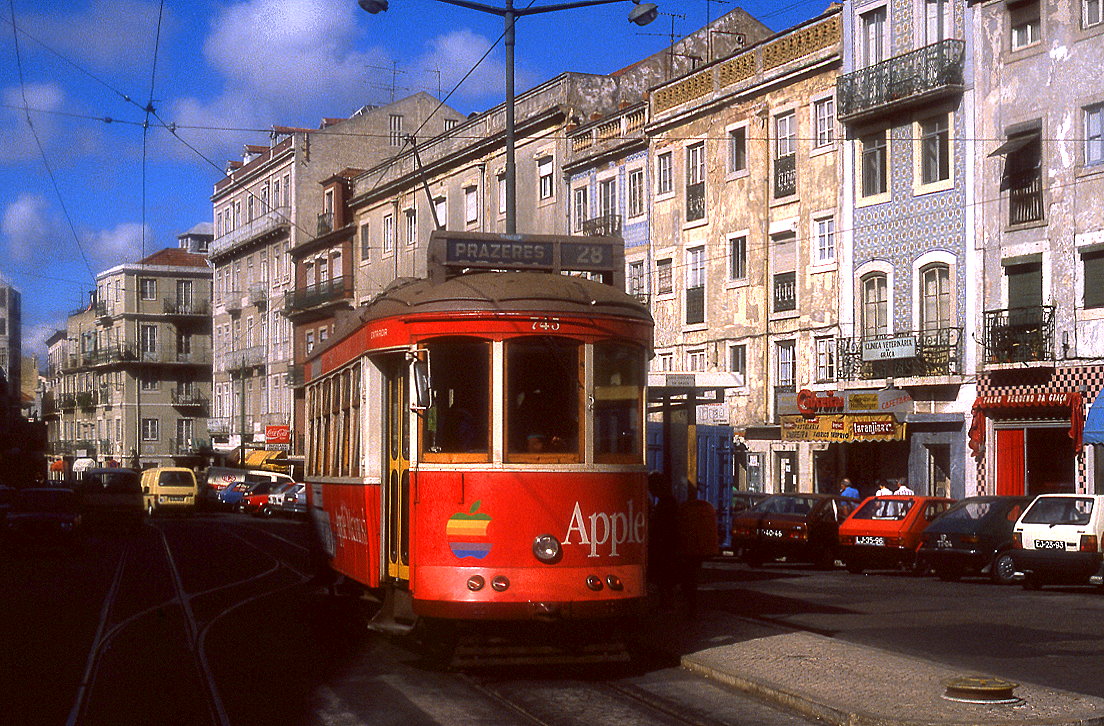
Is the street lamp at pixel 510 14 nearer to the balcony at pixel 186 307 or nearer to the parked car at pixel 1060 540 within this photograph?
the parked car at pixel 1060 540

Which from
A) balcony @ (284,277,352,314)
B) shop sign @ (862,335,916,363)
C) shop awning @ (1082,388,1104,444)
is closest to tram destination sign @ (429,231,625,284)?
shop awning @ (1082,388,1104,444)

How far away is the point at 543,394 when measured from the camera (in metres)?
12.7

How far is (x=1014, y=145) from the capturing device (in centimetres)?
3409

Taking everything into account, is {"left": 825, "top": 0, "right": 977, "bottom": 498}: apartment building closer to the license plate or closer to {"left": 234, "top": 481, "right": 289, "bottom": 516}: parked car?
the license plate

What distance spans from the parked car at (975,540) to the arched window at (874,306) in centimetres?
1197

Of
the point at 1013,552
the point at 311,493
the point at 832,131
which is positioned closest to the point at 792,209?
the point at 832,131

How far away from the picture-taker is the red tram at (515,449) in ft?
40.5

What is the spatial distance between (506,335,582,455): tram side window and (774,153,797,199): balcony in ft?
96.0

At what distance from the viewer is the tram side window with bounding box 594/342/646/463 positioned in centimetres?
1276

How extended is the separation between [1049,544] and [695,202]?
22.2 m

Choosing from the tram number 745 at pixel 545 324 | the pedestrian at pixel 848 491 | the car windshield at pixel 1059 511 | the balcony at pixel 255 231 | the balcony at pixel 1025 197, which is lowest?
the pedestrian at pixel 848 491

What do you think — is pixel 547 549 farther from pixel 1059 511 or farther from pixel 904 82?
pixel 904 82

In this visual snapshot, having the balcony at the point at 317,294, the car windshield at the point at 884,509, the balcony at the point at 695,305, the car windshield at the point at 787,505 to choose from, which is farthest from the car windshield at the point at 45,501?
the balcony at the point at 317,294

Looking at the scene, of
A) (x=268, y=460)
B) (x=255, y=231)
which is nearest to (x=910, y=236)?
(x=268, y=460)
